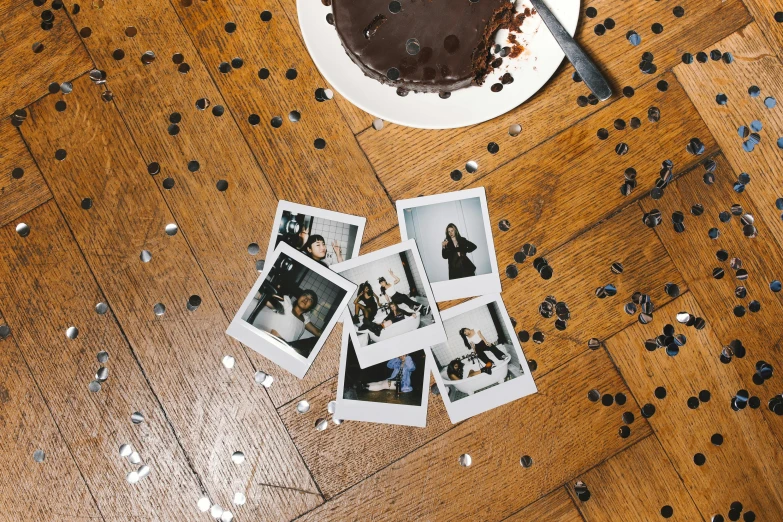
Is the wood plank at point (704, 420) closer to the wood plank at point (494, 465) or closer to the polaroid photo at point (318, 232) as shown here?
the wood plank at point (494, 465)

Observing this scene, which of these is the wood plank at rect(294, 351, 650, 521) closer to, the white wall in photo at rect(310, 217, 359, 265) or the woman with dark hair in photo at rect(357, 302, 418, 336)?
the woman with dark hair in photo at rect(357, 302, 418, 336)

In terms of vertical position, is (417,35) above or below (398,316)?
above

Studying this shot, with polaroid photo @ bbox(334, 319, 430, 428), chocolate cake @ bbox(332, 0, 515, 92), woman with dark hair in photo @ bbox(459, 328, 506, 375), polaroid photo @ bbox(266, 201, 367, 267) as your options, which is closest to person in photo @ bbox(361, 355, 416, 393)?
polaroid photo @ bbox(334, 319, 430, 428)

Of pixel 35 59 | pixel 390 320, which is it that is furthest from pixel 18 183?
pixel 390 320

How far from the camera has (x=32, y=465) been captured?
3.35ft

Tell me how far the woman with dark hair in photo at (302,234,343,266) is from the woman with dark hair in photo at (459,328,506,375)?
0.26 metres

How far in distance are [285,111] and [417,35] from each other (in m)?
0.29

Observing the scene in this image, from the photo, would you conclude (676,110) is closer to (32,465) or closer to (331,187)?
(331,187)

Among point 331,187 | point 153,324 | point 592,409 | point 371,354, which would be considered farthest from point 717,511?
point 153,324

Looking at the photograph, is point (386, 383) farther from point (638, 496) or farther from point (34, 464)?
point (34, 464)

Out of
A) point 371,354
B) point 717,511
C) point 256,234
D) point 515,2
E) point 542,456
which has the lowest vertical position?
point 717,511

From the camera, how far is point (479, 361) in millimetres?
1016

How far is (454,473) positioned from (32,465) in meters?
0.76

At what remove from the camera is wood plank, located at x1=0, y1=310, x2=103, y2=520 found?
1.02 meters
